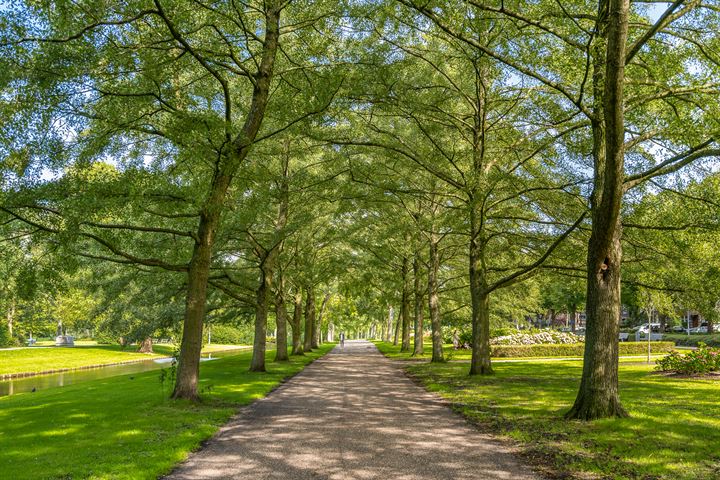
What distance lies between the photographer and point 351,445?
7672 millimetres

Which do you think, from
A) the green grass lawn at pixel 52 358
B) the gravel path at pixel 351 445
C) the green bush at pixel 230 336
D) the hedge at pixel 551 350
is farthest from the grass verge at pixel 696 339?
the green bush at pixel 230 336

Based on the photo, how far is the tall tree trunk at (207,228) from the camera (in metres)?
11.9

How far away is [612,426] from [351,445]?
14.0 ft

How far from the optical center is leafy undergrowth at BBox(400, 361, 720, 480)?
6.52 metres

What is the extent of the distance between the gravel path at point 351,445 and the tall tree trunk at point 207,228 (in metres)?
1.71

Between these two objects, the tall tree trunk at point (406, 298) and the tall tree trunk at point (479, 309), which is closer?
the tall tree trunk at point (479, 309)

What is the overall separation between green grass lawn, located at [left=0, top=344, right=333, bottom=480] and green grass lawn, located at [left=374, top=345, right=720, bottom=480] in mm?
4799

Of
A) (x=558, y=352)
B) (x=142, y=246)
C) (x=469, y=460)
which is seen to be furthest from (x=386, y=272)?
(x=469, y=460)

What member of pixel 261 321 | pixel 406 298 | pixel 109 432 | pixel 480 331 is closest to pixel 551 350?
pixel 406 298

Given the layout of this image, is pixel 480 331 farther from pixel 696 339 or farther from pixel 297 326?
pixel 696 339

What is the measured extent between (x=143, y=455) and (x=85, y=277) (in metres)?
15.6

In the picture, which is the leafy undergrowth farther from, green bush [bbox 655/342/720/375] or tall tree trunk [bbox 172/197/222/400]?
tall tree trunk [bbox 172/197/222/400]

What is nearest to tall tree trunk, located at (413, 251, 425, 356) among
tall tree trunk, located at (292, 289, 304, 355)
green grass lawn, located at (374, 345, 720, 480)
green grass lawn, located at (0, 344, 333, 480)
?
tall tree trunk, located at (292, 289, 304, 355)

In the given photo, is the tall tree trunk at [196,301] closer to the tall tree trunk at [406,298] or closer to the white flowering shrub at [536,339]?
the tall tree trunk at [406,298]
